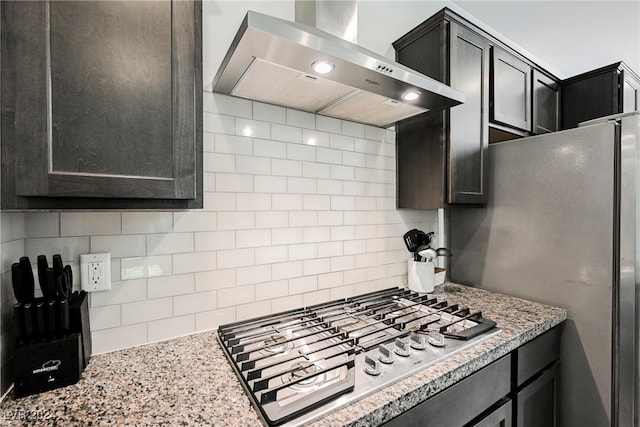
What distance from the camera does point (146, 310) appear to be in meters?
1.12

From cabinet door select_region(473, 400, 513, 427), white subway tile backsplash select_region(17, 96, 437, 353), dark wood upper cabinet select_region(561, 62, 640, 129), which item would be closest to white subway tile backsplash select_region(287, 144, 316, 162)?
white subway tile backsplash select_region(17, 96, 437, 353)

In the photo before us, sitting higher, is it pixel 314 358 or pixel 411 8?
pixel 411 8

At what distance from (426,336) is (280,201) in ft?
2.76

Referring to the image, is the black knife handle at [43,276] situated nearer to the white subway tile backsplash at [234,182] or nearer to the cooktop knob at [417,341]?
the white subway tile backsplash at [234,182]

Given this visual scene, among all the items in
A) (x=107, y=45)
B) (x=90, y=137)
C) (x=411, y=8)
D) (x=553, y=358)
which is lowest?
(x=553, y=358)

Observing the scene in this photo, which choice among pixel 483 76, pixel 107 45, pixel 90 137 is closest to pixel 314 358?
pixel 90 137

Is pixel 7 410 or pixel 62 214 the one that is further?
pixel 62 214

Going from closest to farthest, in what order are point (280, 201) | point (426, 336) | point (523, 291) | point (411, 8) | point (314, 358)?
1. point (314, 358)
2. point (426, 336)
3. point (280, 201)
4. point (523, 291)
5. point (411, 8)

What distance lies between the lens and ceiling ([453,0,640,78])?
2059 mm

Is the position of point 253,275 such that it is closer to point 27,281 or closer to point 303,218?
point 303,218

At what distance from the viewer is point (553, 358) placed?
1417mm

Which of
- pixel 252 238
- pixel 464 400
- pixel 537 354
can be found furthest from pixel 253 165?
pixel 537 354

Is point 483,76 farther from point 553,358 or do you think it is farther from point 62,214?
point 62,214

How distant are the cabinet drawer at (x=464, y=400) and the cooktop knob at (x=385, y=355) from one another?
0.14 meters
